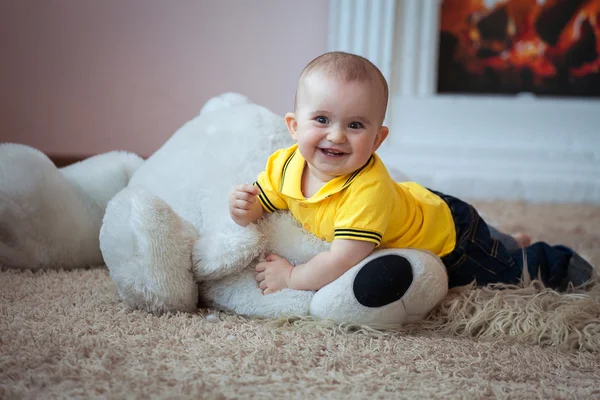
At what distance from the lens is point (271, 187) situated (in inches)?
39.4

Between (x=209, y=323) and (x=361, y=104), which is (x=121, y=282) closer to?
(x=209, y=323)

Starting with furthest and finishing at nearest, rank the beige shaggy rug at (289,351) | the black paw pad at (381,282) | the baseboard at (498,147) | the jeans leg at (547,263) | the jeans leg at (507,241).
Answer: the baseboard at (498,147) < the jeans leg at (507,241) < the jeans leg at (547,263) < the black paw pad at (381,282) < the beige shaggy rug at (289,351)

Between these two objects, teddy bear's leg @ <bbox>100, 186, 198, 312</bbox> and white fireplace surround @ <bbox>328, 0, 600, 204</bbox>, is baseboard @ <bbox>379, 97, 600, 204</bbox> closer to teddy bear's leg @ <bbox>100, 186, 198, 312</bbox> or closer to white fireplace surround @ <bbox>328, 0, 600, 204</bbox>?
white fireplace surround @ <bbox>328, 0, 600, 204</bbox>

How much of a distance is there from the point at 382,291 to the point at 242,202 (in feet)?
0.75

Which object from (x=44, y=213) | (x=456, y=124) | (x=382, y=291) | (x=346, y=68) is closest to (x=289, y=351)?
(x=382, y=291)

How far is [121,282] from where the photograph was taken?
0.94m

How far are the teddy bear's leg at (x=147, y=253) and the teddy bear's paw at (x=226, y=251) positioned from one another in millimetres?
17

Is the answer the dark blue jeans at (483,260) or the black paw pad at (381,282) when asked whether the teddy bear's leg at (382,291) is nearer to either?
the black paw pad at (381,282)

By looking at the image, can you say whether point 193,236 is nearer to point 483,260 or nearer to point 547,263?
point 483,260

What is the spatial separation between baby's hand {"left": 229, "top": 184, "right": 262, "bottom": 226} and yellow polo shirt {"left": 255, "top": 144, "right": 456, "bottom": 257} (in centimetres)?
5

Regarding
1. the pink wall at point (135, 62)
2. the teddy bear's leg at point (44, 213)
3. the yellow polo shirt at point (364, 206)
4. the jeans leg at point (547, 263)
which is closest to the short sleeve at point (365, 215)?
the yellow polo shirt at point (364, 206)

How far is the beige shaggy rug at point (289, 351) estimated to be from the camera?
28.7 inches

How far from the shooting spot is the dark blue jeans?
3.47 ft

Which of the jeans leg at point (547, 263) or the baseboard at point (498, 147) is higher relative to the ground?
the baseboard at point (498, 147)
